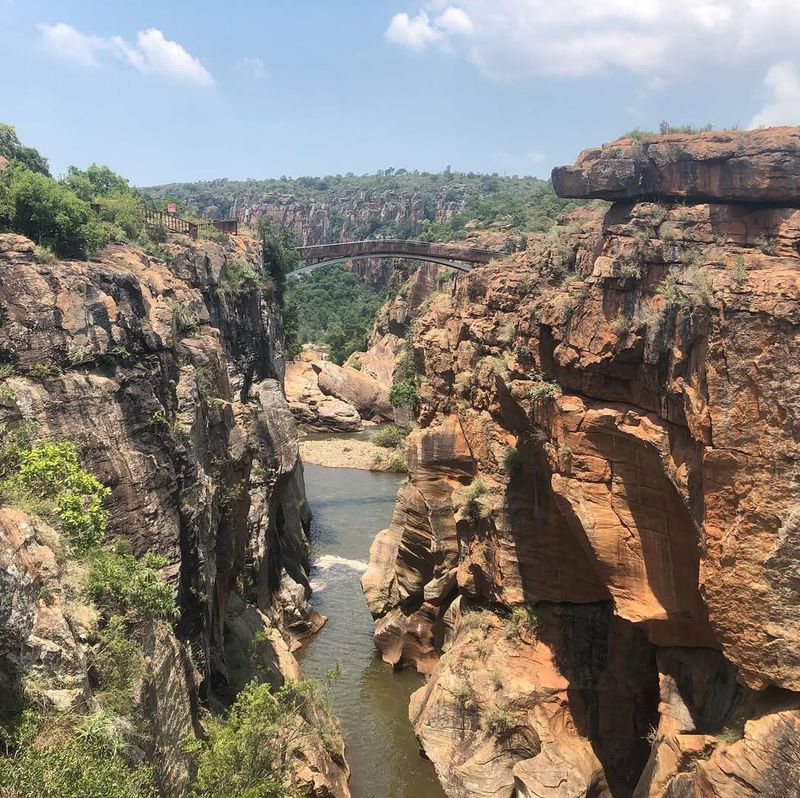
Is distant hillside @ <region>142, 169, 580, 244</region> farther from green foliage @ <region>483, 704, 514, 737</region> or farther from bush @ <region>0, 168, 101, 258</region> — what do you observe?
green foliage @ <region>483, 704, 514, 737</region>

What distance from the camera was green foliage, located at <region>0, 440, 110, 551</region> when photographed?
37.9 ft

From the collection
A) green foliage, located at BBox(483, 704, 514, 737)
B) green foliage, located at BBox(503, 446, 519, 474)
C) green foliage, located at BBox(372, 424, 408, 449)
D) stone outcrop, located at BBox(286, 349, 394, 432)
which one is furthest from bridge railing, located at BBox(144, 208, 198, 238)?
stone outcrop, located at BBox(286, 349, 394, 432)

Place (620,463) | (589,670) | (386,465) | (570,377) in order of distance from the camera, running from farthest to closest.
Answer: (386,465), (589,670), (570,377), (620,463)

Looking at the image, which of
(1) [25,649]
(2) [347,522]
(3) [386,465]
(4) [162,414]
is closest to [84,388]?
(4) [162,414]

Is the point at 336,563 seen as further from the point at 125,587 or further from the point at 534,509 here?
the point at 125,587

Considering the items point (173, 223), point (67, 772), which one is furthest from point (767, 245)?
point (173, 223)

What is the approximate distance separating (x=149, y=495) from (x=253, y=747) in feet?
16.1

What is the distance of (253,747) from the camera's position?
45.0 feet

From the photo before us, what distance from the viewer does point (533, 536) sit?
19.1 metres

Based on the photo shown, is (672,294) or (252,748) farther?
(252,748)

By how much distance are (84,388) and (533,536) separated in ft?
36.1

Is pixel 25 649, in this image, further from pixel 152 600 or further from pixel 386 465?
pixel 386 465

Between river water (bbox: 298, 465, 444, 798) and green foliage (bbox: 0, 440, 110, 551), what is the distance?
1060 centimetres

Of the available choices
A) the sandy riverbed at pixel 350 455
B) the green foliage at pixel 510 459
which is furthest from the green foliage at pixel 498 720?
the sandy riverbed at pixel 350 455
